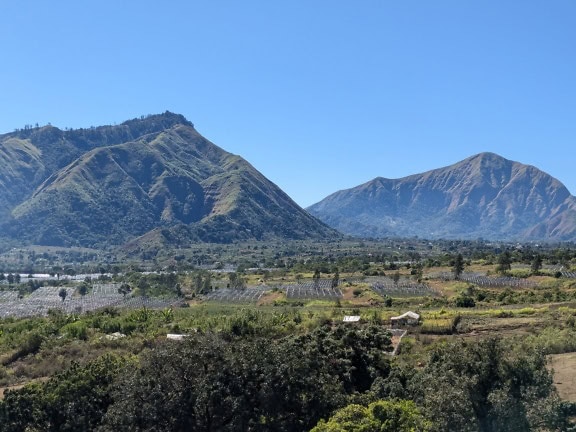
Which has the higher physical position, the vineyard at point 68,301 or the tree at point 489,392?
the tree at point 489,392

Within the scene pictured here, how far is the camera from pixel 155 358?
20.0m

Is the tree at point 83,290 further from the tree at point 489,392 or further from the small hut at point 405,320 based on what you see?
the tree at point 489,392

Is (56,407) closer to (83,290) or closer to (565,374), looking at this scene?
(565,374)

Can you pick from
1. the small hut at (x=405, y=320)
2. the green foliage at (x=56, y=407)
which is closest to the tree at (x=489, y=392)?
the green foliage at (x=56, y=407)

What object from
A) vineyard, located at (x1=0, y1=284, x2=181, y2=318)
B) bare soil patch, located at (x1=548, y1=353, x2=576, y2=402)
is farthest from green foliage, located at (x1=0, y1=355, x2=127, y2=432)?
vineyard, located at (x1=0, y1=284, x2=181, y2=318)

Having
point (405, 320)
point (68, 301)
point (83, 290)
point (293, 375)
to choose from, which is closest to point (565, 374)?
point (293, 375)

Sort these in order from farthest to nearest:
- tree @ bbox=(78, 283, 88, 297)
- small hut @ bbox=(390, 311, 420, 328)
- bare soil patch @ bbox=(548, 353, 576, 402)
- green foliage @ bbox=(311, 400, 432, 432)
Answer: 1. tree @ bbox=(78, 283, 88, 297)
2. small hut @ bbox=(390, 311, 420, 328)
3. bare soil patch @ bbox=(548, 353, 576, 402)
4. green foliage @ bbox=(311, 400, 432, 432)

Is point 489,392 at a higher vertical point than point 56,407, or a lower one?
higher

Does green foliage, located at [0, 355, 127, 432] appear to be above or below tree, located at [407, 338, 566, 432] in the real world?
below

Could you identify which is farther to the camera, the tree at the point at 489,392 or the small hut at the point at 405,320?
the small hut at the point at 405,320

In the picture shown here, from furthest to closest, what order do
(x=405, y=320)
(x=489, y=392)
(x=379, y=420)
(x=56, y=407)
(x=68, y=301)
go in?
1. (x=68, y=301)
2. (x=405, y=320)
3. (x=56, y=407)
4. (x=489, y=392)
5. (x=379, y=420)

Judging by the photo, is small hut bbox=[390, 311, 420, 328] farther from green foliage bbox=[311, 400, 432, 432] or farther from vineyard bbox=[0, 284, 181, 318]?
vineyard bbox=[0, 284, 181, 318]

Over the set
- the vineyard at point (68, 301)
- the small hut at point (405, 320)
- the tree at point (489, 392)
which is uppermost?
the tree at point (489, 392)

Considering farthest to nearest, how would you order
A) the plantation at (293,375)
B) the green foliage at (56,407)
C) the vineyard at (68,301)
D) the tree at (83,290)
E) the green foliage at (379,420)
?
the tree at (83,290)
the vineyard at (68,301)
the green foliage at (56,407)
the plantation at (293,375)
the green foliage at (379,420)
